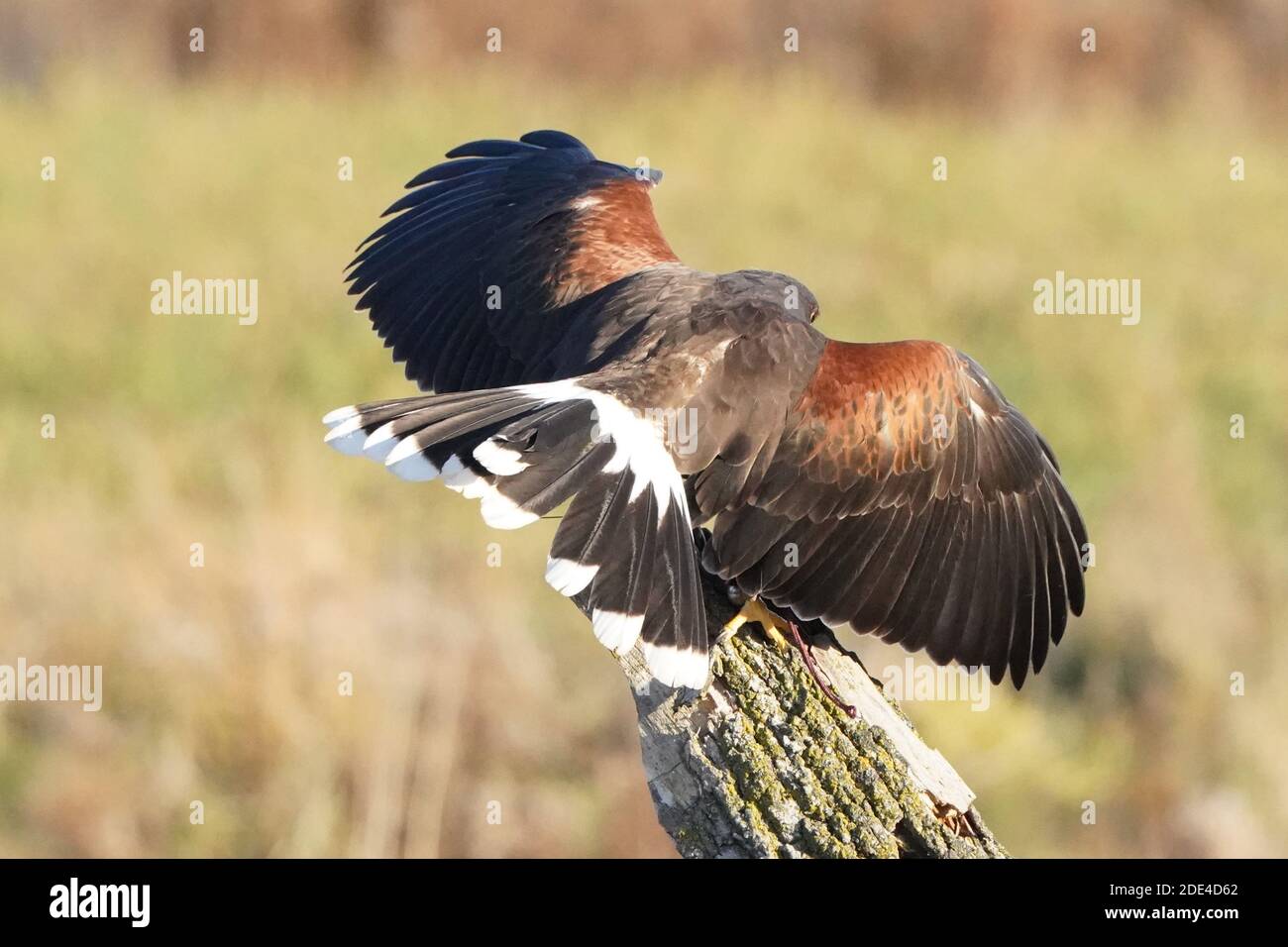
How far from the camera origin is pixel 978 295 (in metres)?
15.3

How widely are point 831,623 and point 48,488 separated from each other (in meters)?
7.77

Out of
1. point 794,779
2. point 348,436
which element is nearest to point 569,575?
point 348,436

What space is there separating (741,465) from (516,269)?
194 cm

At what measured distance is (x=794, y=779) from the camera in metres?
3.74

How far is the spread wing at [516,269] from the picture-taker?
249 inches

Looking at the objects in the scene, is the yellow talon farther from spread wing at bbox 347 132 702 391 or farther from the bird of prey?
spread wing at bbox 347 132 702 391

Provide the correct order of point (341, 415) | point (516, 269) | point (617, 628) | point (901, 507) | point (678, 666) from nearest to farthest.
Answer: point (678, 666) → point (617, 628) → point (341, 415) → point (901, 507) → point (516, 269)

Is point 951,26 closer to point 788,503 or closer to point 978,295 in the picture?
point 978,295

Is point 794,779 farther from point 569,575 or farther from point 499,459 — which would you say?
point 499,459

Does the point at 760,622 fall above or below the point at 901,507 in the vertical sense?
below

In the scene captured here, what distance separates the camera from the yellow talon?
4.58m

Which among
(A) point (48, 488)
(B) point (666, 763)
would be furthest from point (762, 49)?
(B) point (666, 763)

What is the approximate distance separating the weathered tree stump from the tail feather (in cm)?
44

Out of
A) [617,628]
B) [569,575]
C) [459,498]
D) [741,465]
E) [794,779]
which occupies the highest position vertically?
[741,465]
